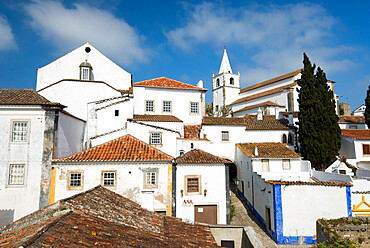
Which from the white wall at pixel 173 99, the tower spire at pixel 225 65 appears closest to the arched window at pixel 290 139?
the white wall at pixel 173 99

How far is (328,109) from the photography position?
88.9 feet

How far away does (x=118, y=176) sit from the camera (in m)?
16.5

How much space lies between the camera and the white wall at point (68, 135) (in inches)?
706

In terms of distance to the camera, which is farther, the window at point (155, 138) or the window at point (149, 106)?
the window at point (149, 106)

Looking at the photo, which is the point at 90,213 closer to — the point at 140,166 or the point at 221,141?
the point at 140,166

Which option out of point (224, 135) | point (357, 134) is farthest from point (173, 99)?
point (357, 134)

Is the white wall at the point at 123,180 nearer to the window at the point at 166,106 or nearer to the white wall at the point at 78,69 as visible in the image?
the window at the point at 166,106

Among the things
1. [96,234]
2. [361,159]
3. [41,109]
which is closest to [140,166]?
[41,109]

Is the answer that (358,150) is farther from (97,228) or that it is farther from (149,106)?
(97,228)

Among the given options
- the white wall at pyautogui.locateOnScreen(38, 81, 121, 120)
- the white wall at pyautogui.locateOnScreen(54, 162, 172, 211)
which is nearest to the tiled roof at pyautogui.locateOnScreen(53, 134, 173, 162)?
the white wall at pyautogui.locateOnScreen(54, 162, 172, 211)

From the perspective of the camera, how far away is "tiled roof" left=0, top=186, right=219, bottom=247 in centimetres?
571

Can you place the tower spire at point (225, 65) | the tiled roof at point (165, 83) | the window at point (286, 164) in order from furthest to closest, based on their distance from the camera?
the tower spire at point (225, 65), the tiled roof at point (165, 83), the window at point (286, 164)

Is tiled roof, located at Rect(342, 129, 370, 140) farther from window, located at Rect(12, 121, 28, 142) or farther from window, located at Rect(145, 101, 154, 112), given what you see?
window, located at Rect(12, 121, 28, 142)

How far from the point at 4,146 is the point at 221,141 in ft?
62.9
